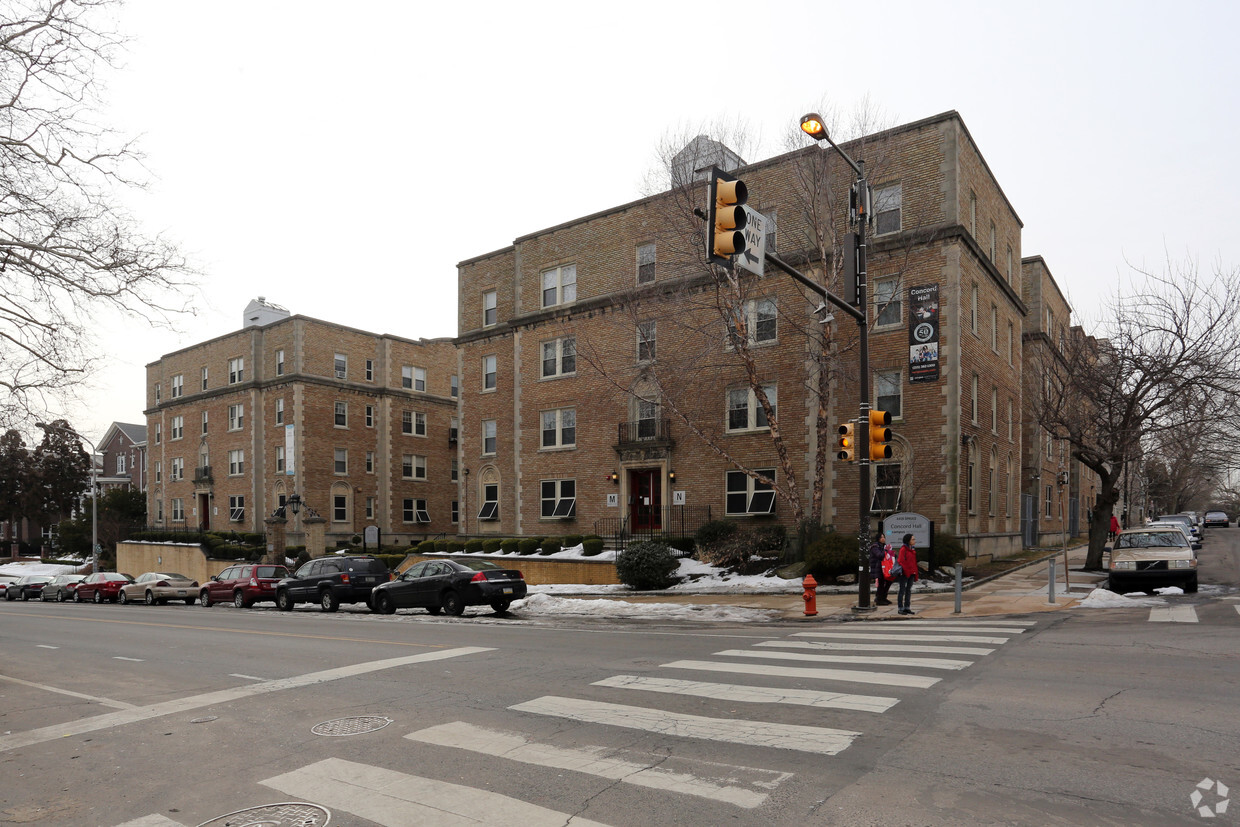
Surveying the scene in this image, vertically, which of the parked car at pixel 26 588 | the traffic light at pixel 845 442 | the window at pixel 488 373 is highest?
the window at pixel 488 373

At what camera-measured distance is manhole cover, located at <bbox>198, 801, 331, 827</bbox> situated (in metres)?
5.41

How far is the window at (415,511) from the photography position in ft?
171

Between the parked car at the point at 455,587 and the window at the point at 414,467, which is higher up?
the window at the point at 414,467

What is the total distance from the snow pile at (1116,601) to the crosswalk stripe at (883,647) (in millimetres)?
6695

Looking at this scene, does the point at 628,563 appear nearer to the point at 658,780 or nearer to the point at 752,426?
the point at 752,426

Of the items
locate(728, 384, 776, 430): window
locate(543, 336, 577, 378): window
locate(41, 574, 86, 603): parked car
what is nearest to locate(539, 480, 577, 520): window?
locate(543, 336, 577, 378): window

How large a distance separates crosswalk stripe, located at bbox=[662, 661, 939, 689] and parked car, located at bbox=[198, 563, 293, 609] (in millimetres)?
20812

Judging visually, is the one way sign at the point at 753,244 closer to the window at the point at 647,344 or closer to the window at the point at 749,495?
the window at the point at 749,495

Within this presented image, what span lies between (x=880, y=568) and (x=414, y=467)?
39465 mm

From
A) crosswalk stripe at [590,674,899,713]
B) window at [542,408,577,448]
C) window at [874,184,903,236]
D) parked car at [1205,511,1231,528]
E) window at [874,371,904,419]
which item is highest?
window at [874,184,903,236]

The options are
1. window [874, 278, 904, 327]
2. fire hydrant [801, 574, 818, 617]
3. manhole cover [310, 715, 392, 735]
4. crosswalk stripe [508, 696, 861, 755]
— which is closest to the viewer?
crosswalk stripe [508, 696, 861, 755]

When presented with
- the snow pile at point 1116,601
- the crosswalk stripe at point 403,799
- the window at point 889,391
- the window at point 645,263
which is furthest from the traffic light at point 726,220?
the window at point 645,263

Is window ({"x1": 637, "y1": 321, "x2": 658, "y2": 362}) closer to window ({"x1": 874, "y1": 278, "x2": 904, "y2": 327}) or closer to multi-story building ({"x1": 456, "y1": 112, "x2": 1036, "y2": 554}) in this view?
multi-story building ({"x1": 456, "y1": 112, "x2": 1036, "y2": 554})

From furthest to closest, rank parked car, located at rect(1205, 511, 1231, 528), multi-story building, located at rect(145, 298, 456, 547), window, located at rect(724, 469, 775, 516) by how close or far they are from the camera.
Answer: parked car, located at rect(1205, 511, 1231, 528) → multi-story building, located at rect(145, 298, 456, 547) → window, located at rect(724, 469, 775, 516)
